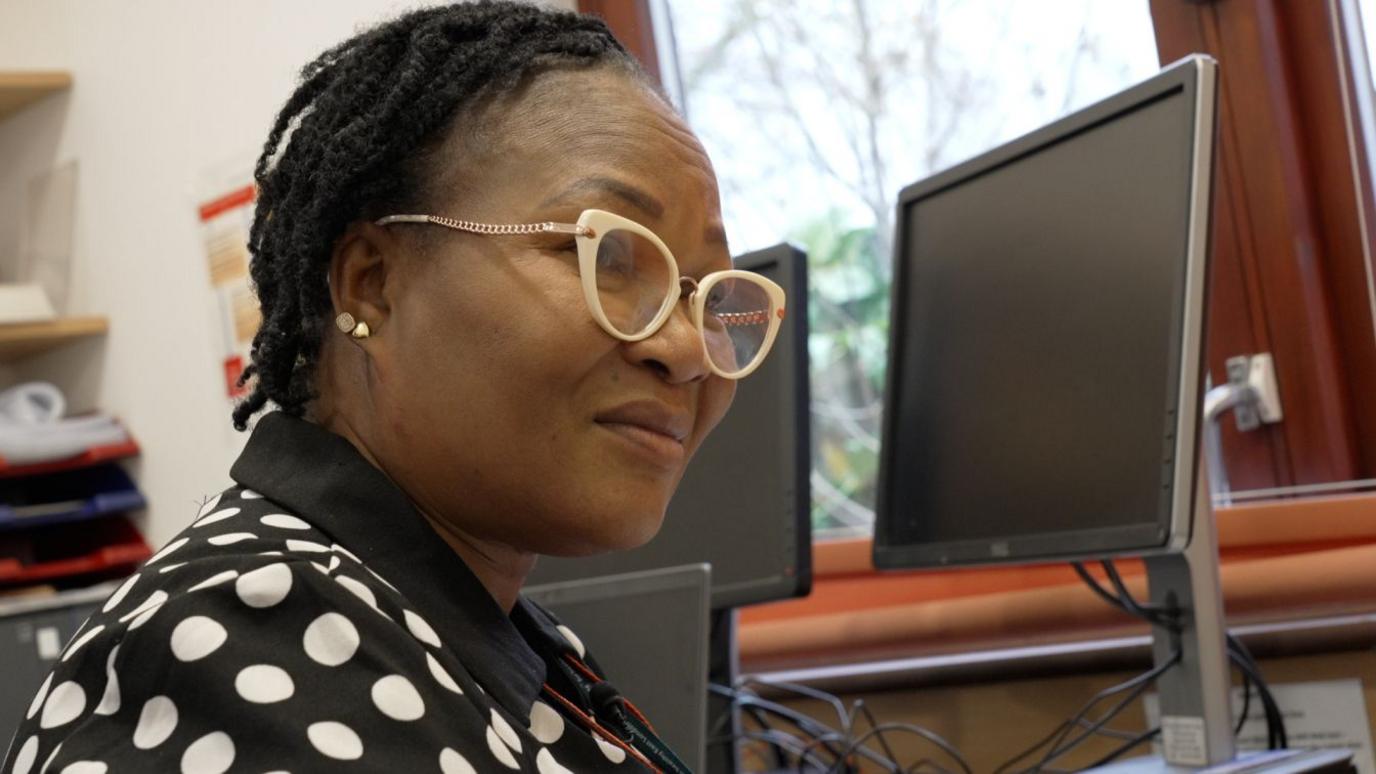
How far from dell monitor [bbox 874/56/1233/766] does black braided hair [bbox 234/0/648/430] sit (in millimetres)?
567

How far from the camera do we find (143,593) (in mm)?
720

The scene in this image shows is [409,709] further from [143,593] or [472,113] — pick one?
[472,113]

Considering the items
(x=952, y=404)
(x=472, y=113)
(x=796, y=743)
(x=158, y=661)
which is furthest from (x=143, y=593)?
(x=796, y=743)

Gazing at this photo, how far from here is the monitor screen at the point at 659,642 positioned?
1.38m

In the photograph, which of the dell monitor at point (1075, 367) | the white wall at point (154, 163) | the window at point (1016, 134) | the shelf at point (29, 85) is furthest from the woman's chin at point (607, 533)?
the shelf at point (29, 85)

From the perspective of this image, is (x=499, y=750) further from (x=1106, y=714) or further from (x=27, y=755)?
(x=1106, y=714)

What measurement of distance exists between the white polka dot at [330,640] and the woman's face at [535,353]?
225 mm

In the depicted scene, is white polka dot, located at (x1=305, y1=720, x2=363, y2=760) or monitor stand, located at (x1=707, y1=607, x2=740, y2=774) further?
monitor stand, located at (x1=707, y1=607, x2=740, y2=774)

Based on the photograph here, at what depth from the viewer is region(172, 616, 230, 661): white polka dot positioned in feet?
2.16

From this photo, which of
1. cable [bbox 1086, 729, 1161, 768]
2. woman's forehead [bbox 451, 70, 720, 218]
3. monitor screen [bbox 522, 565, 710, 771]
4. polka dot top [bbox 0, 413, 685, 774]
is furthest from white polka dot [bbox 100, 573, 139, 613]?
cable [bbox 1086, 729, 1161, 768]

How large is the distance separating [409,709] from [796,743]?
4.15ft

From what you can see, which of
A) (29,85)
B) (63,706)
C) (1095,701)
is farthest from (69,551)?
(63,706)

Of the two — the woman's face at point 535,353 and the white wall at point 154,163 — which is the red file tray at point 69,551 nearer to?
the white wall at point 154,163

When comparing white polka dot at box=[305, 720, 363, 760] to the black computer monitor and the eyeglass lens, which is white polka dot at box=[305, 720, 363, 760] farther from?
the black computer monitor
